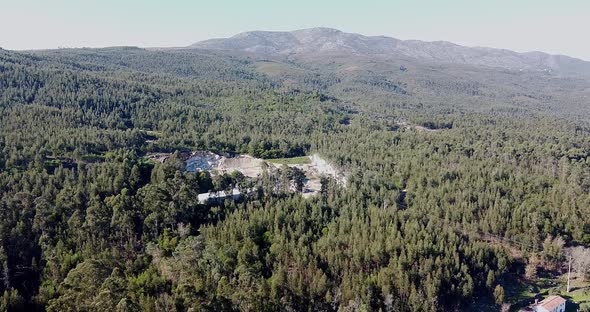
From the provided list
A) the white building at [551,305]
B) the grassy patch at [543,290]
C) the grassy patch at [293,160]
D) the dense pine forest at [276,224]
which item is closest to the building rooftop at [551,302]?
the white building at [551,305]

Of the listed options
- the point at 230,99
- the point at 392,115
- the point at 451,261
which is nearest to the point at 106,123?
the point at 230,99

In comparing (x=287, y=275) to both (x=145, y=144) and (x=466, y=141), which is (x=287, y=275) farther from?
(x=466, y=141)

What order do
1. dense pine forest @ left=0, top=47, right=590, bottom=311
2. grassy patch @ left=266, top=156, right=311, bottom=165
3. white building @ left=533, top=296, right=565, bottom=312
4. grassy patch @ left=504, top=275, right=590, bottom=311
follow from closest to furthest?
dense pine forest @ left=0, top=47, right=590, bottom=311 < white building @ left=533, top=296, right=565, bottom=312 < grassy patch @ left=504, top=275, right=590, bottom=311 < grassy patch @ left=266, top=156, right=311, bottom=165

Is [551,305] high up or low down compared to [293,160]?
down

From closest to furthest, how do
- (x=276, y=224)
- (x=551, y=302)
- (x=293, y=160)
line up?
(x=551, y=302) < (x=276, y=224) < (x=293, y=160)

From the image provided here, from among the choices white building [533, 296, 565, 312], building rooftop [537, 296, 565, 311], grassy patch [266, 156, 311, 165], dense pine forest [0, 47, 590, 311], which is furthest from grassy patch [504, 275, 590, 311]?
grassy patch [266, 156, 311, 165]

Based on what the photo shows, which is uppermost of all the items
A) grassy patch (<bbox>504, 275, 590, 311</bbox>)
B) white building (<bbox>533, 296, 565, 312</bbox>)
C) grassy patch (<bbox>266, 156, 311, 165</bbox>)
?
grassy patch (<bbox>266, 156, 311, 165</bbox>)

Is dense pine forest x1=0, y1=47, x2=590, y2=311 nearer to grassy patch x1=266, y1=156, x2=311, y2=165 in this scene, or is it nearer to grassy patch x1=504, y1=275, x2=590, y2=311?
grassy patch x1=504, y1=275, x2=590, y2=311

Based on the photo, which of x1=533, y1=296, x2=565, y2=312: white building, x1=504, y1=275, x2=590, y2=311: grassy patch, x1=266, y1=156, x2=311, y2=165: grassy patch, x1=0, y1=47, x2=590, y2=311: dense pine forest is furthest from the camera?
x1=266, y1=156, x2=311, y2=165: grassy patch

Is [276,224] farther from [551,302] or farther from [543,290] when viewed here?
[543,290]

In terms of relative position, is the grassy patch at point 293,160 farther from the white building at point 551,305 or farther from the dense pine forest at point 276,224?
the white building at point 551,305

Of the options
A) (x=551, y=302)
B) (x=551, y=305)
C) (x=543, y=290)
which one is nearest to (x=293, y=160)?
(x=543, y=290)
